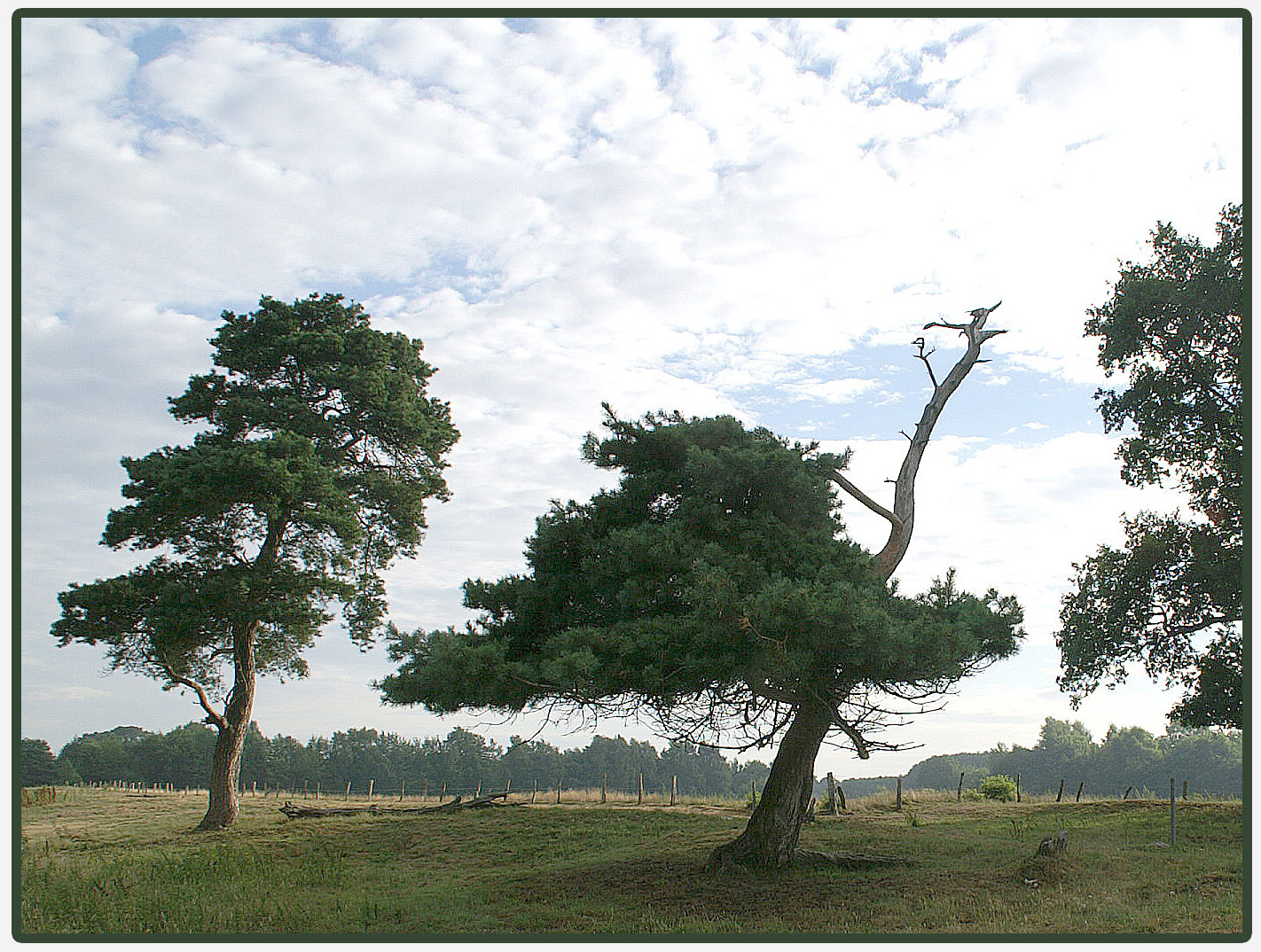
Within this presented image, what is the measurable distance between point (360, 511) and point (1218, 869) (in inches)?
717

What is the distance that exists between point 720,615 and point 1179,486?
40.5 feet

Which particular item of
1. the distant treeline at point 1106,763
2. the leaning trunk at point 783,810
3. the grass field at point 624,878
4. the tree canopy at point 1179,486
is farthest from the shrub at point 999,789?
the distant treeline at point 1106,763

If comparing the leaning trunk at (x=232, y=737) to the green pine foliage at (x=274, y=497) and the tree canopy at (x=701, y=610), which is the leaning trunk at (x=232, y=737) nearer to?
the green pine foliage at (x=274, y=497)

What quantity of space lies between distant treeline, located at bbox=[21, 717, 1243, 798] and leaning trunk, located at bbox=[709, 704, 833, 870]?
3919 cm

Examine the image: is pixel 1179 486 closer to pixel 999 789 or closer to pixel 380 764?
pixel 999 789

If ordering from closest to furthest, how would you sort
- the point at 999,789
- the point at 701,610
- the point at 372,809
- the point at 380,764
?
1. the point at 701,610
2. the point at 372,809
3. the point at 999,789
4. the point at 380,764

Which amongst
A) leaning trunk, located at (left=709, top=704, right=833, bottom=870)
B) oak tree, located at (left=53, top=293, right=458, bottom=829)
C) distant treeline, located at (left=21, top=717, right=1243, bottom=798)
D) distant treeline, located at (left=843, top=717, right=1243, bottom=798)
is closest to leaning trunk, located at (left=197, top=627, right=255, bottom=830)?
oak tree, located at (left=53, top=293, right=458, bottom=829)

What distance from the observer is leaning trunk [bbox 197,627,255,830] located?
20.8m

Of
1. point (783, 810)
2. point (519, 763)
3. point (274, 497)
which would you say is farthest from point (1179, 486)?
point (519, 763)

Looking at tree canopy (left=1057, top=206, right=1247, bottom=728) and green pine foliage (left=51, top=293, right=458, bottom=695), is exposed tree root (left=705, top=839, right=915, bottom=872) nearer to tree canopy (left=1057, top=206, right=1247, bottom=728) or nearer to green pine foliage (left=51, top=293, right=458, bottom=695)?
tree canopy (left=1057, top=206, right=1247, bottom=728)

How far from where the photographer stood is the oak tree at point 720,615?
10.7 m

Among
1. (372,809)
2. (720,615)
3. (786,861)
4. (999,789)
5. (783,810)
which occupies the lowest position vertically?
(372,809)

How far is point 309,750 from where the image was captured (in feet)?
234

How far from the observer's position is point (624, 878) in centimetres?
1341
